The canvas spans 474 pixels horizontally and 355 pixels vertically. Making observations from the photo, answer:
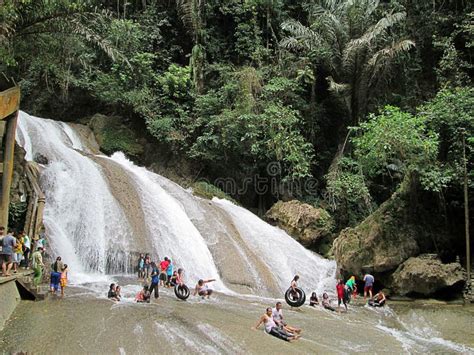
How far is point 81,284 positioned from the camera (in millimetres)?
13055

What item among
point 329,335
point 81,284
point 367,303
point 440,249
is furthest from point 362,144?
point 81,284

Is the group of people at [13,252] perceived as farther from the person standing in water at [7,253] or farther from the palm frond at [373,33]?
the palm frond at [373,33]

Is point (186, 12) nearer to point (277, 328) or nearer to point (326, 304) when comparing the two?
point (326, 304)

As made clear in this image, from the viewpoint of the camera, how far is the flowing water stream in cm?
908

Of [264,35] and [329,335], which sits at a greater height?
[264,35]

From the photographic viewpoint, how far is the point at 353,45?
24.6 m

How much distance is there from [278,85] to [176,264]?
44.7 feet

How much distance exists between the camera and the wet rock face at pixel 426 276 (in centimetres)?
1562

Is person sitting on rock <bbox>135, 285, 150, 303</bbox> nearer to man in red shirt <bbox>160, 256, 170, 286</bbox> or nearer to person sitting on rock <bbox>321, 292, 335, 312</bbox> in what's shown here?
man in red shirt <bbox>160, 256, 170, 286</bbox>

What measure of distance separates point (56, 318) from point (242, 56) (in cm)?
2356

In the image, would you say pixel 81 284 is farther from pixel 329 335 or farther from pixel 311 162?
pixel 311 162

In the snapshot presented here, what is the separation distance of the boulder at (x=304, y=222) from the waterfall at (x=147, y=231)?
931 mm

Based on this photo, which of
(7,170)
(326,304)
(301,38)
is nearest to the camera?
(7,170)

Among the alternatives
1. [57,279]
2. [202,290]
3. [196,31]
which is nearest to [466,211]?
[202,290]
